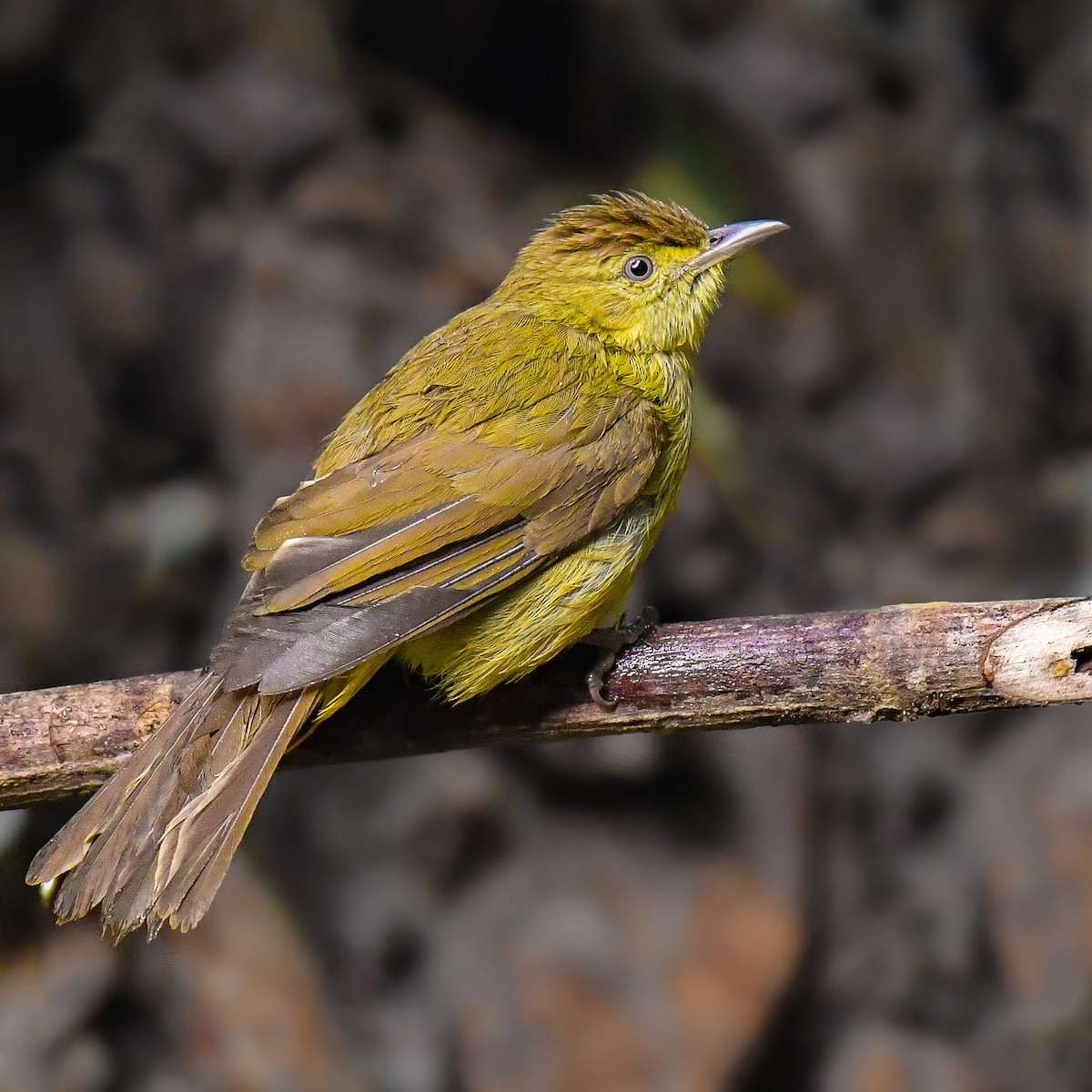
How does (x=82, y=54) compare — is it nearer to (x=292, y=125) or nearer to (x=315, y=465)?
(x=292, y=125)

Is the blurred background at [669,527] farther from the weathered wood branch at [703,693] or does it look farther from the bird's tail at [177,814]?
the bird's tail at [177,814]

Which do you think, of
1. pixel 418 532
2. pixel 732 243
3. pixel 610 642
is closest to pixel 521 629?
pixel 610 642

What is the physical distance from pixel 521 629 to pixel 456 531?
28 centimetres

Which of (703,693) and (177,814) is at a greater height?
(177,814)

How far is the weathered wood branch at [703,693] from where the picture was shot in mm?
2727

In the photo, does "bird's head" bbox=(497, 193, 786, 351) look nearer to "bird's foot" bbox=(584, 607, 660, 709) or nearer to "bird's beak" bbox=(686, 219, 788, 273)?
"bird's beak" bbox=(686, 219, 788, 273)

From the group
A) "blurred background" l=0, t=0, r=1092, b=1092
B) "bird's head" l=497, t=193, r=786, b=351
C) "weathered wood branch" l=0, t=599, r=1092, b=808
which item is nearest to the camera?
"weathered wood branch" l=0, t=599, r=1092, b=808

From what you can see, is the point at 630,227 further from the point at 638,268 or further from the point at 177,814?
A: the point at 177,814

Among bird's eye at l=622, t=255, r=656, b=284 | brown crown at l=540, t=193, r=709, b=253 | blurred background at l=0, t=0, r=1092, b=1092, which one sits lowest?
blurred background at l=0, t=0, r=1092, b=1092

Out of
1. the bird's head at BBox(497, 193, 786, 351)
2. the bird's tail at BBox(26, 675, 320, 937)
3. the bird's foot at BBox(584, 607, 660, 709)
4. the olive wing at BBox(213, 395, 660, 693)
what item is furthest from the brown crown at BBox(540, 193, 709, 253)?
the bird's tail at BBox(26, 675, 320, 937)

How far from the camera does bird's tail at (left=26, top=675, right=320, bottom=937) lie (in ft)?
8.55

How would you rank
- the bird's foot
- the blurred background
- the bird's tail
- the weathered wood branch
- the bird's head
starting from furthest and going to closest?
1. the blurred background
2. the bird's head
3. the bird's foot
4. the weathered wood branch
5. the bird's tail

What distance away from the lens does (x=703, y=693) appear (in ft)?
9.66

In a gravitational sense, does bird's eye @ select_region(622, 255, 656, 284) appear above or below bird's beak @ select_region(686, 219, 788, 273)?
above
